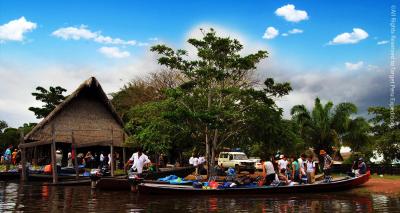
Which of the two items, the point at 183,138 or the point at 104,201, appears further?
the point at 183,138

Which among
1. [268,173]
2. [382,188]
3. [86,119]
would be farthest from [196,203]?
[86,119]

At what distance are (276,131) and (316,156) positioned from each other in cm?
844

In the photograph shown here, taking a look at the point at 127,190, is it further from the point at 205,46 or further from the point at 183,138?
the point at 205,46

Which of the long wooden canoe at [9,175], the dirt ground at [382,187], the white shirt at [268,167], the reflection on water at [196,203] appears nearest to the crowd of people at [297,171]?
the white shirt at [268,167]

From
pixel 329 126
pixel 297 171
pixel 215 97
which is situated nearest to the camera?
pixel 297 171

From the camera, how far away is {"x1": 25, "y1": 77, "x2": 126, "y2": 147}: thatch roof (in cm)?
3002

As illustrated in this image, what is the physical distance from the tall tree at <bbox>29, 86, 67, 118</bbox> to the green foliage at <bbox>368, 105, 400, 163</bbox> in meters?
31.7

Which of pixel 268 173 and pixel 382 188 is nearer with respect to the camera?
pixel 268 173

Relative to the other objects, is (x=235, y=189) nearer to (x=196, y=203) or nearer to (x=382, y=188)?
(x=196, y=203)

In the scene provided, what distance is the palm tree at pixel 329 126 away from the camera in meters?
29.5

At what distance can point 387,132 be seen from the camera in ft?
80.7

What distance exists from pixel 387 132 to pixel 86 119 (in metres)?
19.2

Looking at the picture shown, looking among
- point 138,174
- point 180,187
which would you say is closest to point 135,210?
point 180,187

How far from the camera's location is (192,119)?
67.8ft
